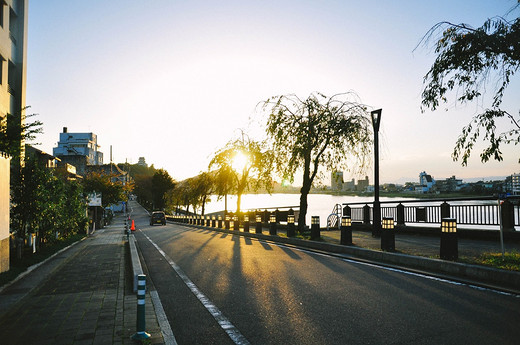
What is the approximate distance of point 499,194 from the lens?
7957 mm

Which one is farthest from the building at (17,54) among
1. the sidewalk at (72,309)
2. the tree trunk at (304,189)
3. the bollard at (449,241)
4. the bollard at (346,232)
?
the bollard at (449,241)

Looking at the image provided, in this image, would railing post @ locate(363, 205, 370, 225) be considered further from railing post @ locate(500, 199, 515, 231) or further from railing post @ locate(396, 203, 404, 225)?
railing post @ locate(500, 199, 515, 231)

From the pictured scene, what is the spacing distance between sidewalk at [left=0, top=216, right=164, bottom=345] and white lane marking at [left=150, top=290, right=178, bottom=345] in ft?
0.24

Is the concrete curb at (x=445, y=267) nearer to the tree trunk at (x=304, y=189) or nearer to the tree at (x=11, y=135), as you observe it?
the tree trunk at (x=304, y=189)

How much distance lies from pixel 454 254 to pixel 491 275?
1.43 m

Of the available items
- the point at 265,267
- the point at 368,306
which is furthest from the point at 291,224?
the point at 368,306

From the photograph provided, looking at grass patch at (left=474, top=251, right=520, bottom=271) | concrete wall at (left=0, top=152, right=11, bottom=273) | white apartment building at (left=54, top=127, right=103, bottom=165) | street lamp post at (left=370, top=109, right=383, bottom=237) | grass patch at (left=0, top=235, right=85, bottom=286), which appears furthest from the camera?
white apartment building at (left=54, top=127, right=103, bottom=165)

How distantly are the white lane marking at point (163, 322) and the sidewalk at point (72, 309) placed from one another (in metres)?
0.07

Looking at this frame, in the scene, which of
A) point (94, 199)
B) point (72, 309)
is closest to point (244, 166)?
point (94, 199)

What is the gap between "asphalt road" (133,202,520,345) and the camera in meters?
4.53

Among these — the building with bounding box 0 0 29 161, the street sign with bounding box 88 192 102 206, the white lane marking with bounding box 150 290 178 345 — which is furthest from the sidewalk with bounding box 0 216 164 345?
the street sign with bounding box 88 192 102 206

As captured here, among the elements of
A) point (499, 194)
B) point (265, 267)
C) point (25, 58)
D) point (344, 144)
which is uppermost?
point (25, 58)

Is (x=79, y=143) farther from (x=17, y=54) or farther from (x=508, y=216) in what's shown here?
(x=508, y=216)

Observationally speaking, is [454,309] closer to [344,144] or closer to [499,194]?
[499,194]
